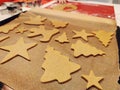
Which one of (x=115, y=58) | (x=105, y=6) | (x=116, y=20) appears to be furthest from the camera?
(x=105, y=6)

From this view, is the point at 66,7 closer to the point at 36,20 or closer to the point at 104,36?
the point at 36,20

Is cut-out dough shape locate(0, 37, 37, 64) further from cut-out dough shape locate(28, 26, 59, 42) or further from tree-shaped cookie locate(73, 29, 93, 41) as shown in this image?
tree-shaped cookie locate(73, 29, 93, 41)

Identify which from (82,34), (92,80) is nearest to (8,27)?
(82,34)

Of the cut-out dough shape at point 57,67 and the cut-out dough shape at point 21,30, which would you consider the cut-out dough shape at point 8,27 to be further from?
the cut-out dough shape at point 57,67

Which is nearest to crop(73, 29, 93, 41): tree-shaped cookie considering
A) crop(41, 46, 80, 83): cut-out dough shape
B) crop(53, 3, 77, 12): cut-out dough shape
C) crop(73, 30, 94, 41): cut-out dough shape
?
crop(73, 30, 94, 41): cut-out dough shape

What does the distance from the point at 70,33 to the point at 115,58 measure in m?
0.23

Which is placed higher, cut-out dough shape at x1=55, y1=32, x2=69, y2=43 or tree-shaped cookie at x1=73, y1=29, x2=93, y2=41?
tree-shaped cookie at x1=73, y1=29, x2=93, y2=41

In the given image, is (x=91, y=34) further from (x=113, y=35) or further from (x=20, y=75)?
(x=20, y=75)

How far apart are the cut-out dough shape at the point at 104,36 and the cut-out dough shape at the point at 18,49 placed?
0.26 metres

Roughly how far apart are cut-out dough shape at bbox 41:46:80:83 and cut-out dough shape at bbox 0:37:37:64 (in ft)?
0.24

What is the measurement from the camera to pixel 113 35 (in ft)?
2.33

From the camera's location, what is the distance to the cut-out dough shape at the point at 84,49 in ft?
1.97

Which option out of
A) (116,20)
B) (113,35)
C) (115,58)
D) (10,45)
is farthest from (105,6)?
(10,45)

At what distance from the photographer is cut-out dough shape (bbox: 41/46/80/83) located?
1.64 ft
